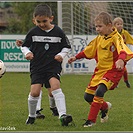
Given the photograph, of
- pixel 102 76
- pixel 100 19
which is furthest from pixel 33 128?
pixel 100 19

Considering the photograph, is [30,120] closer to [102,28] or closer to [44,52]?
[44,52]

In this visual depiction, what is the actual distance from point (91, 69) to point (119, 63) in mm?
13308

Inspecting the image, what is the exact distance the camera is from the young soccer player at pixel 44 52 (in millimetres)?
7348

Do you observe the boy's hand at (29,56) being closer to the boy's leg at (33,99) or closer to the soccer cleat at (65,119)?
the boy's leg at (33,99)

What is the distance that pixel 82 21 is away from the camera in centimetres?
2183

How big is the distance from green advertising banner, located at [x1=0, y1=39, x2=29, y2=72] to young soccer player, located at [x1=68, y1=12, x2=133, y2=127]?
12908 mm

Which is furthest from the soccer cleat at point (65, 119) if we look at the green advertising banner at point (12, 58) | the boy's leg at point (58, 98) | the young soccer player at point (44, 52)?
the green advertising banner at point (12, 58)

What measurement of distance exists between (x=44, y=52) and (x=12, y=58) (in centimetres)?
1301

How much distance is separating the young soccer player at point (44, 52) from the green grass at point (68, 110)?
416 mm

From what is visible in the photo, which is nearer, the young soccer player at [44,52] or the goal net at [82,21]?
the young soccer player at [44,52]

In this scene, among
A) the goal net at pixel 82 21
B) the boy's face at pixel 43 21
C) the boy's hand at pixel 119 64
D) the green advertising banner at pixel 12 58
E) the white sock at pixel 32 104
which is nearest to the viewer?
the boy's hand at pixel 119 64

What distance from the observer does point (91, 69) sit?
65.9 ft

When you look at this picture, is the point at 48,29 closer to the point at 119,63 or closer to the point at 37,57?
the point at 37,57

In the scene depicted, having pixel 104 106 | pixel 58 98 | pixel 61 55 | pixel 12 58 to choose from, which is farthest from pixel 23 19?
pixel 58 98
